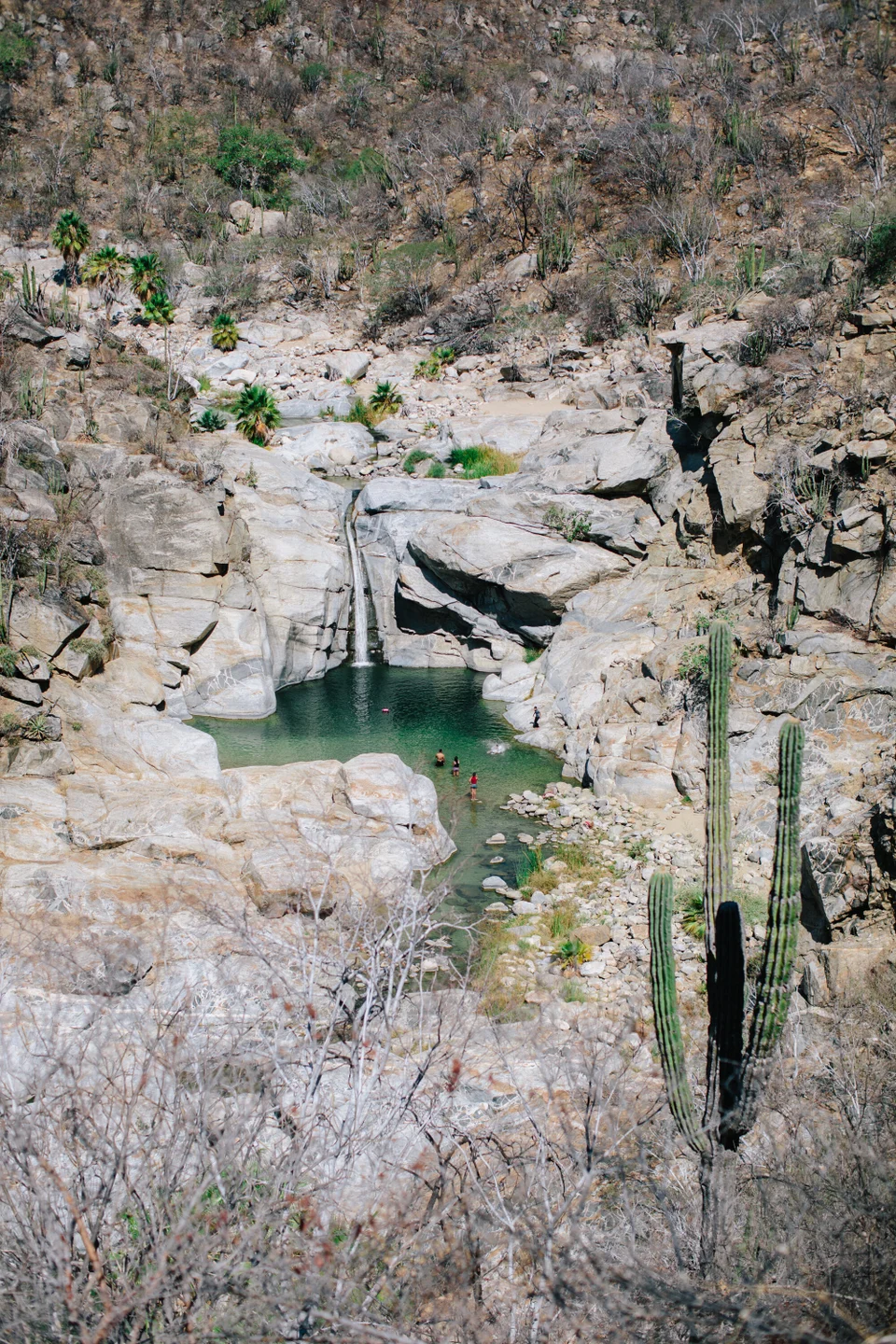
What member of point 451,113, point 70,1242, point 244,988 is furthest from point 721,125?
point 70,1242

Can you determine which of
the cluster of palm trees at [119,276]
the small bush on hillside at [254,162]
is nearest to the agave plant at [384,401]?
the cluster of palm trees at [119,276]

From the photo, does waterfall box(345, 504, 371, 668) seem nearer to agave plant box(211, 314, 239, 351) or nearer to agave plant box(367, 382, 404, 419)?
agave plant box(367, 382, 404, 419)

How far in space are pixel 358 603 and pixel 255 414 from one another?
6893mm

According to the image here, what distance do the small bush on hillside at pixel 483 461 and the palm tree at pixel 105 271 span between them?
15005mm

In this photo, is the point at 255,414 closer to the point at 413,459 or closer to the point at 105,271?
the point at 413,459

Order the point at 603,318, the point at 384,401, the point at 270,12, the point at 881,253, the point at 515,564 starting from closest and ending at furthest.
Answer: the point at 881,253
the point at 515,564
the point at 384,401
the point at 603,318
the point at 270,12

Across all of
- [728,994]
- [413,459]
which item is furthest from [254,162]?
[728,994]

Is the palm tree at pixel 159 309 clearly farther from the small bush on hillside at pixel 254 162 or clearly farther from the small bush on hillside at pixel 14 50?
the small bush on hillside at pixel 14 50

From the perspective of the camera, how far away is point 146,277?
110 ft

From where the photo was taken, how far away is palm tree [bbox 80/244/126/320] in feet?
106

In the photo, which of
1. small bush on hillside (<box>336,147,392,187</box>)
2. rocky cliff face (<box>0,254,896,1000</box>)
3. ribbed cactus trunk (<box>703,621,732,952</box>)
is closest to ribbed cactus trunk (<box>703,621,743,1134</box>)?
ribbed cactus trunk (<box>703,621,732,952</box>)

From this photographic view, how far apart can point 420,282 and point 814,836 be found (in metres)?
32.2

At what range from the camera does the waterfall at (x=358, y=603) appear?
2322 cm

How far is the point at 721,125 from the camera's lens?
37.3 m
